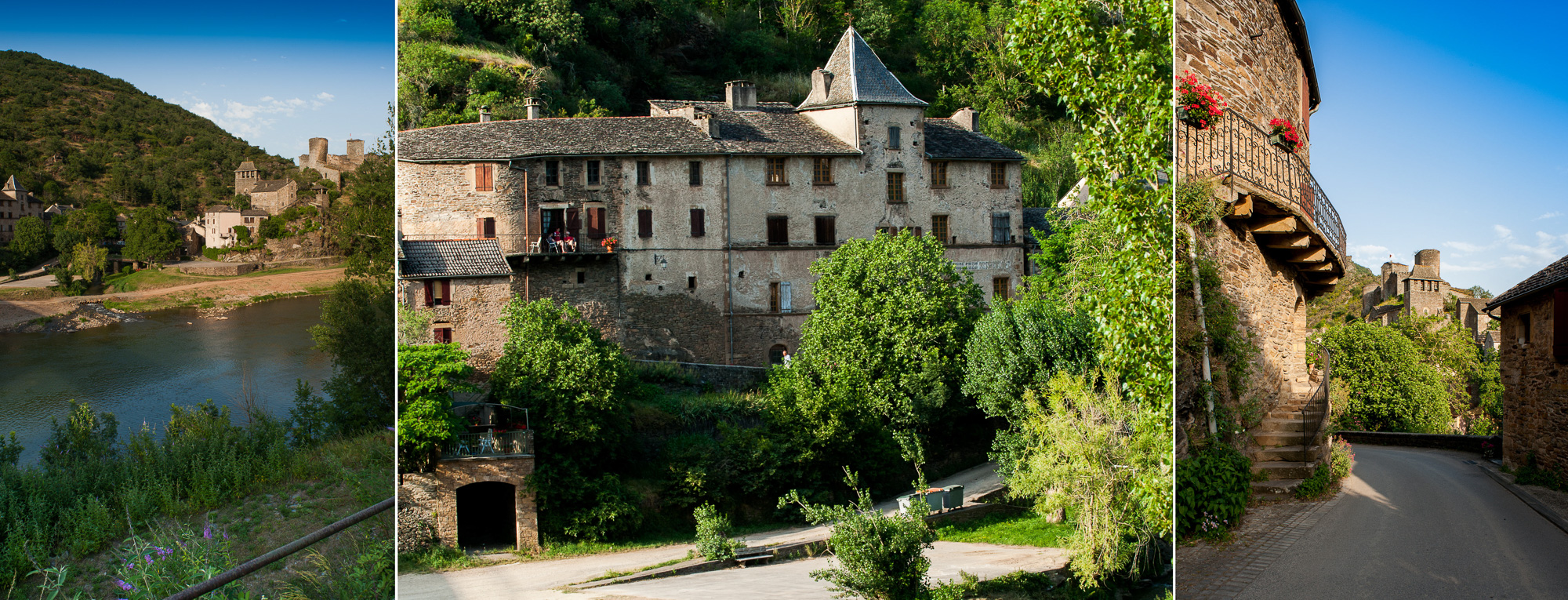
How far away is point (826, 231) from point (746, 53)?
4.82 ft

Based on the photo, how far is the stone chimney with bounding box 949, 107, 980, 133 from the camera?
248 inches

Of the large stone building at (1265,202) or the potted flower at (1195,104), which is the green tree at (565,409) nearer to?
the large stone building at (1265,202)

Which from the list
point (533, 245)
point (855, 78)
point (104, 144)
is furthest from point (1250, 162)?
point (104, 144)

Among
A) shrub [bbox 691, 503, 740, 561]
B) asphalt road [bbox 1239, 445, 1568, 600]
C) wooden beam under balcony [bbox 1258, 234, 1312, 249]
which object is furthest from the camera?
wooden beam under balcony [bbox 1258, 234, 1312, 249]

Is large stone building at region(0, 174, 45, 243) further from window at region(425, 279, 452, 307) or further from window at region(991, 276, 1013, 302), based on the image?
window at region(991, 276, 1013, 302)

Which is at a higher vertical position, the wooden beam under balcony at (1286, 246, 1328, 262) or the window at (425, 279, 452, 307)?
the wooden beam under balcony at (1286, 246, 1328, 262)

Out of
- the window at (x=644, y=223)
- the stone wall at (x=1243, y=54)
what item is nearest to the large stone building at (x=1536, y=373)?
the stone wall at (x=1243, y=54)

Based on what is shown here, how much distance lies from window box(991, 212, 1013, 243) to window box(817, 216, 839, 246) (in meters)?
2.15

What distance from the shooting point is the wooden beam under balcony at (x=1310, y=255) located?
26.1ft

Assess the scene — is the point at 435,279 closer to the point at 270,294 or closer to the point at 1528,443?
the point at 270,294

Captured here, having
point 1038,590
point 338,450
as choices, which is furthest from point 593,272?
point 338,450

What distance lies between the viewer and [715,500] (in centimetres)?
420

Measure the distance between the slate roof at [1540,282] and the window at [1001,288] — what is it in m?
5.01

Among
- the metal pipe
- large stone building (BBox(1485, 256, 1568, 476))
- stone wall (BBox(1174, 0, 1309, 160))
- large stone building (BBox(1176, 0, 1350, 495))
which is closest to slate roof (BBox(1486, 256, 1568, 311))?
large stone building (BBox(1485, 256, 1568, 476))
